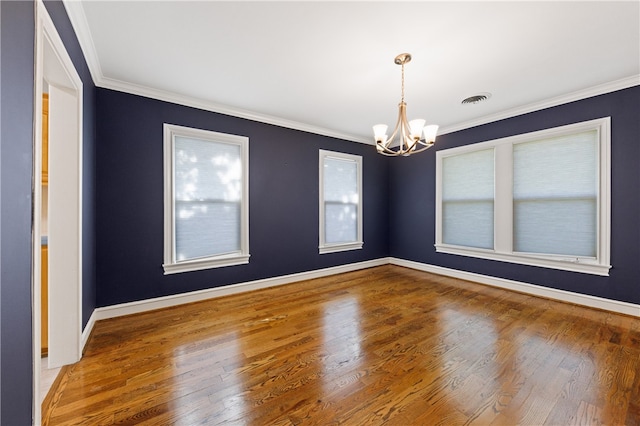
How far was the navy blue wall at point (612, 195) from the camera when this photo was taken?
2822mm

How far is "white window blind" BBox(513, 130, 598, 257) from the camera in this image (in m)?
3.12

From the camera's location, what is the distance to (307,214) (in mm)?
4336

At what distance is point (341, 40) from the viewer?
2.15m

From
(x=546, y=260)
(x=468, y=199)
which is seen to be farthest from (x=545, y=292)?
(x=468, y=199)

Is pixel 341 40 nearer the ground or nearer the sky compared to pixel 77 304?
nearer the sky

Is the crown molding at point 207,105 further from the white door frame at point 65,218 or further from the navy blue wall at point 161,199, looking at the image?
the white door frame at point 65,218

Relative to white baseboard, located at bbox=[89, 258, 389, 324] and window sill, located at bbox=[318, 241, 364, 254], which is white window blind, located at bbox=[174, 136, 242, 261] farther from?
window sill, located at bbox=[318, 241, 364, 254]

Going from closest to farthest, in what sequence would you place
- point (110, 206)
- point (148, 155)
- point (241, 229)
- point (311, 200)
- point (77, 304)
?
point (77, 304)
point (110, 206)
point (148, 155)
point (241, 229)
point (311, 200)

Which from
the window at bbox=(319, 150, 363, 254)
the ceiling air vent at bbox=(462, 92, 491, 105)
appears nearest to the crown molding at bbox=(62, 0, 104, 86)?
the window at bbox=(319, 150, 363, 254)

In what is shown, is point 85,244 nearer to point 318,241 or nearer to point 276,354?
point 276,354

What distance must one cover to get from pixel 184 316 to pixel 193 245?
86 cm

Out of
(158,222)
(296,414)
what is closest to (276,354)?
(296,414)

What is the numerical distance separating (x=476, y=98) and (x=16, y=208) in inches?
162

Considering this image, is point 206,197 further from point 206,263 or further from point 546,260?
point 546,260
